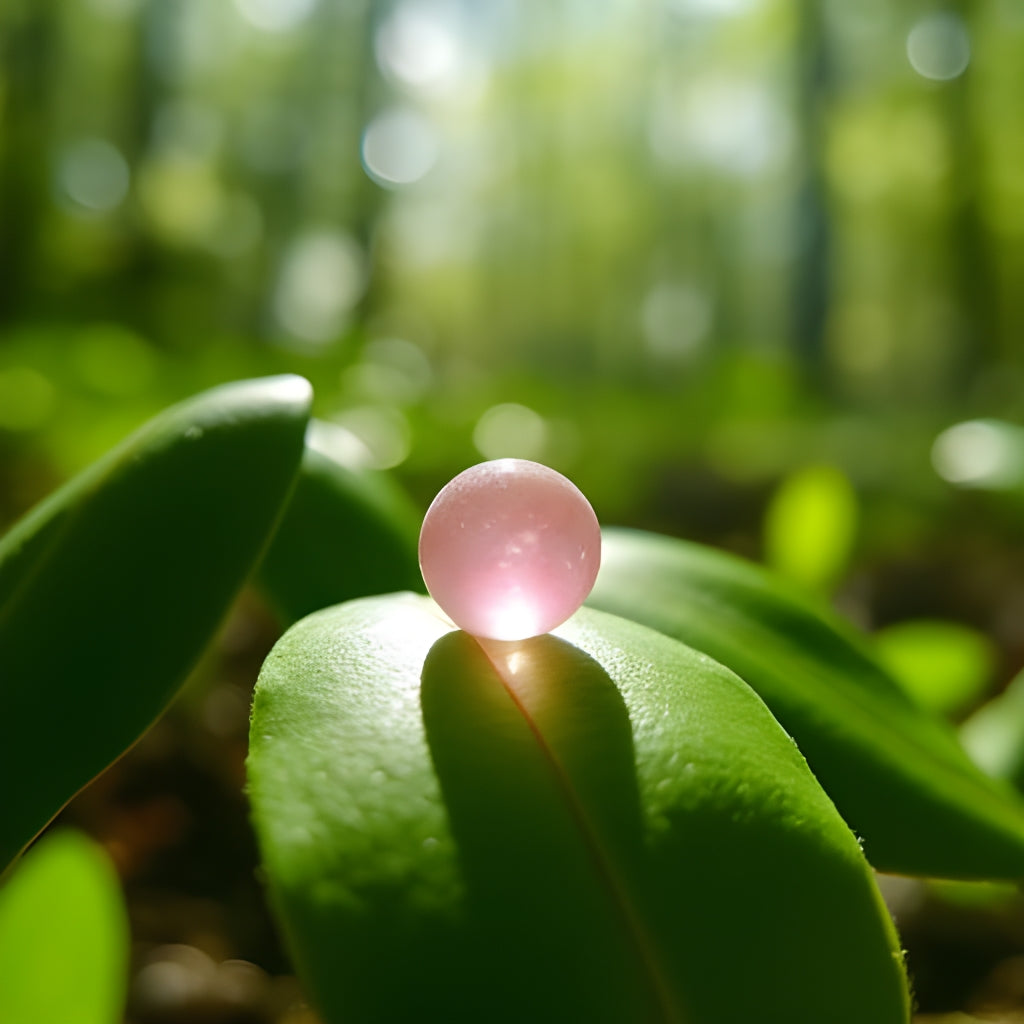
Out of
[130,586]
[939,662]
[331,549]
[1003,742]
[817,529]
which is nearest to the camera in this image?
[130,586]

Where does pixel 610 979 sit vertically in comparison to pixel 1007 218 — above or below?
below

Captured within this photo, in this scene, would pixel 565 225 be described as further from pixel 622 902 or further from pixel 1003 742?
pixel 622 902

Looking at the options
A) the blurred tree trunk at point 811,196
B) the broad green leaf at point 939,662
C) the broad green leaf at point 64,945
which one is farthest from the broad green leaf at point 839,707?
the blurred tree trunk at point 811,196

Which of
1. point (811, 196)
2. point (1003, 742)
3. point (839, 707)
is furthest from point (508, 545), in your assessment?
point (811, 196)

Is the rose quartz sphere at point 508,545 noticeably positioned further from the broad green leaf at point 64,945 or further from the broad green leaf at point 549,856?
the broad green leaf at point 64,945

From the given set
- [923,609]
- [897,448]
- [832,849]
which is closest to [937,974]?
[832,849]

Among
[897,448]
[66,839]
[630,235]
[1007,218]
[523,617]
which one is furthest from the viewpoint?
[630,235]

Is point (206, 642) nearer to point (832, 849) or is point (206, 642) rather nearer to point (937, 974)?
point (832, 849)

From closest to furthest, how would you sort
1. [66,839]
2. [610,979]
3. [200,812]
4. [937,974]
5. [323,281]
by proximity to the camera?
[610,979] → [66,839] → [937,974] → [200,812] → [323,281]

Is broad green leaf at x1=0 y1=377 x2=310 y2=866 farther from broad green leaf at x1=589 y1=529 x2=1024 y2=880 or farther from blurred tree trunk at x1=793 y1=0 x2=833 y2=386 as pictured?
blurred tree trunk at x1=793 y1=0 x2=833 y2=386
